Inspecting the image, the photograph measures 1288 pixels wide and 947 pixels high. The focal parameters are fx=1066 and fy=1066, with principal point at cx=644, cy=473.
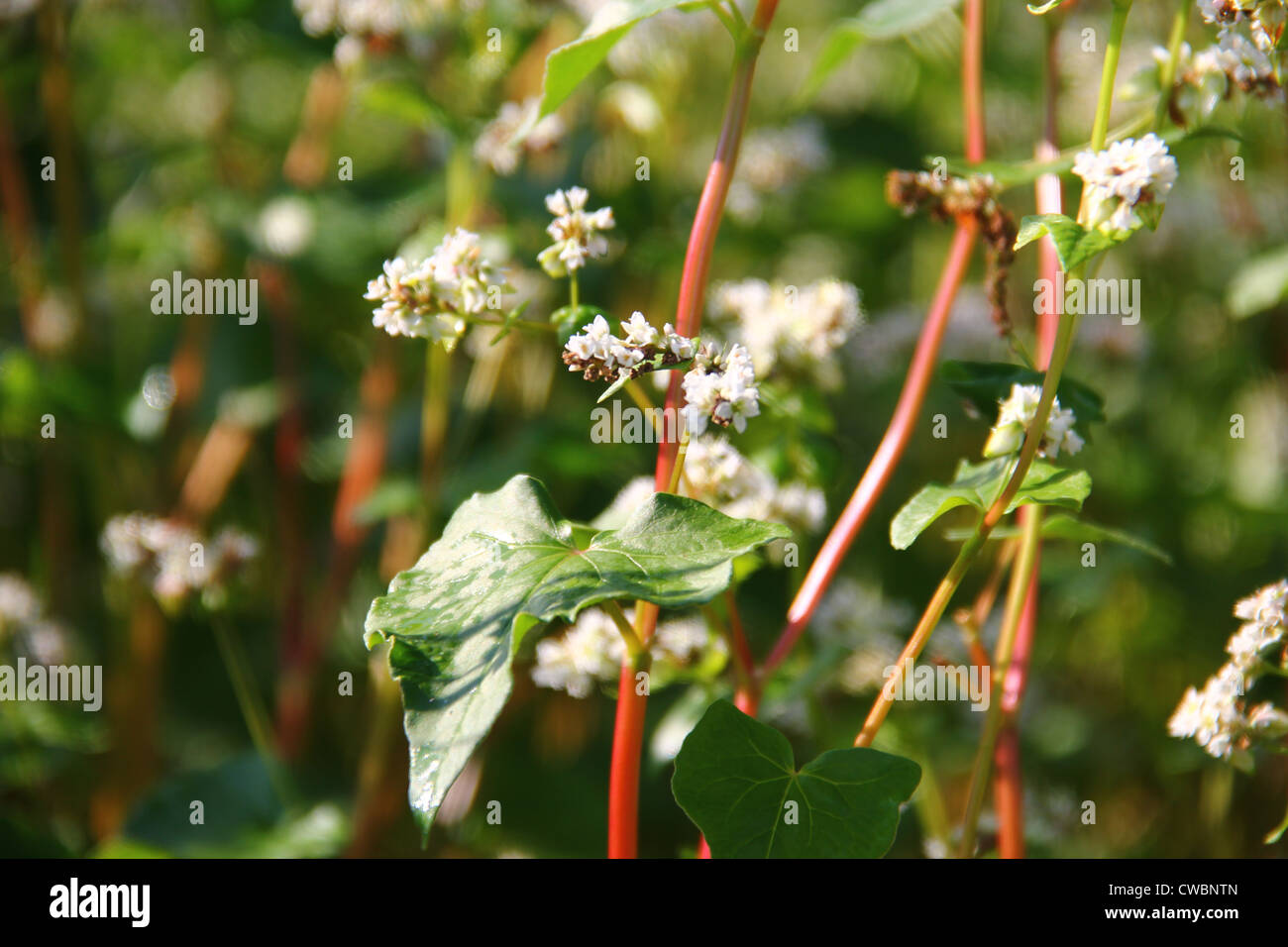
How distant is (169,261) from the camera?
4.81ft

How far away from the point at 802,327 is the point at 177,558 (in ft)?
2.10

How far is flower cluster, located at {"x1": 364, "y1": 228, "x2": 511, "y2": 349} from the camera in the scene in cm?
61

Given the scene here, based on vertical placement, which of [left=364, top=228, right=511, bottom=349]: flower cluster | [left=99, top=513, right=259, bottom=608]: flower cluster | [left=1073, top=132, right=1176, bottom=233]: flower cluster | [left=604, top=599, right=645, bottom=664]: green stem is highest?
[left=1073, top=132, right=1176, bottom=233]: flower cluster

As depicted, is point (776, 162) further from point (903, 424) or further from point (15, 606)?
point (15, 606)

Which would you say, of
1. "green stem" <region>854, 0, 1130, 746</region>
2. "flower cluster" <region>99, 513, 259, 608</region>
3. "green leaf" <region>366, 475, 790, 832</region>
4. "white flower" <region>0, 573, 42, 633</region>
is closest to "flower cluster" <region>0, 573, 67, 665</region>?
"white flower" <region>0, 573, 42, 633</region>

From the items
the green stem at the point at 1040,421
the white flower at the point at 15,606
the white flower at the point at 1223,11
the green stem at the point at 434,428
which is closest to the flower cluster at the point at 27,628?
the white flower at the point at 15,606

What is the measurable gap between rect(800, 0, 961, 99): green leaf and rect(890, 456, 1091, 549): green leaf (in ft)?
1.14

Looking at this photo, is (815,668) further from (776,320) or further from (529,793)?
(529,793)

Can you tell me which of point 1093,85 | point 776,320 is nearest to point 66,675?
point 776,320

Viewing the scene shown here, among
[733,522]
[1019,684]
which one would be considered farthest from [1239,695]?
[733,522]

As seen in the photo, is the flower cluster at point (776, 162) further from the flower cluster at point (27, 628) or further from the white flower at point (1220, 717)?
the flower cluster at point (27, 628)

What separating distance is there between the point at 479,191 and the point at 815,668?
0.70 meters

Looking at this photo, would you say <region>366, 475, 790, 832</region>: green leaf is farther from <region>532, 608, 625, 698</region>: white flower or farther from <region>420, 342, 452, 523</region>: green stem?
<region>420, 342, 452, 523</region>: green stem

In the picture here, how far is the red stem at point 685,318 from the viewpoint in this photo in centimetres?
62
